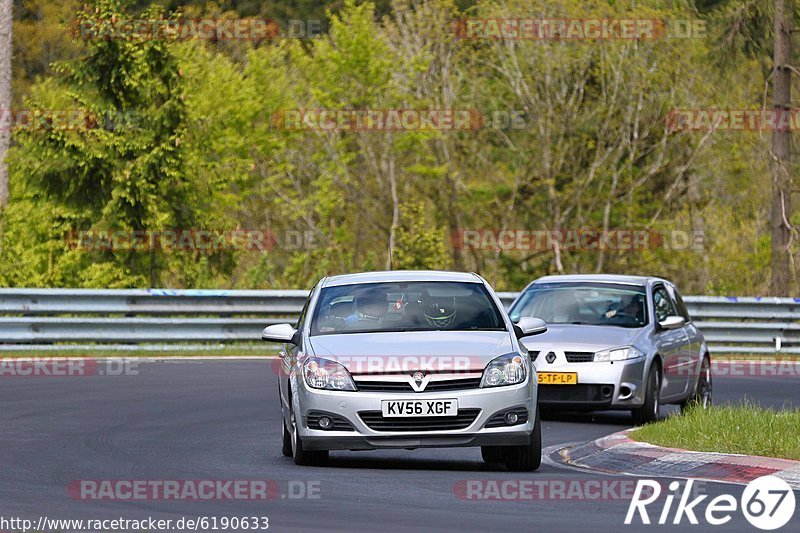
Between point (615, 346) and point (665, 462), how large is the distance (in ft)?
14.1

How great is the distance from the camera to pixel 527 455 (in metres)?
11.4

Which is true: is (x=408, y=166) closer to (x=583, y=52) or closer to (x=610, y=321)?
(x=583, y=52)

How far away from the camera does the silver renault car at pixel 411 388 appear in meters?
11.1

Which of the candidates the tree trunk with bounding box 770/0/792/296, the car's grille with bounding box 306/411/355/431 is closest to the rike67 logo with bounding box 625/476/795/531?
the car's grille with bounding box 306/411/355/431

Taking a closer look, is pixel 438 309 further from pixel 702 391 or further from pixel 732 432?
pixel 702 391

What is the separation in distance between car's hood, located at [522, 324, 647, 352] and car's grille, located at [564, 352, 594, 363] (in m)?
0.05

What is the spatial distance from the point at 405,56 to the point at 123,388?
30.8m

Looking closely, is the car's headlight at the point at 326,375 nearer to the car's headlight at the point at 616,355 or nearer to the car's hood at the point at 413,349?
the car's hood at the point at 413,349

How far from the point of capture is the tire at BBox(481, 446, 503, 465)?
11.9 m

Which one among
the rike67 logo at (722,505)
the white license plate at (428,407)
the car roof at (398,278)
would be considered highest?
the car roof at (398,278)

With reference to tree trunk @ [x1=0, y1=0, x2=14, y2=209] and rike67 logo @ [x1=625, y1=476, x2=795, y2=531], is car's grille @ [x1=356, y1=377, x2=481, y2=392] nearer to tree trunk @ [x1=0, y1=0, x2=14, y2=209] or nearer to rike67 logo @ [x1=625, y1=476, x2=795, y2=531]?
rike67 logo @ [x1=625, y1=476, x2=795, y2=531]

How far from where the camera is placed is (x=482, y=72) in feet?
161

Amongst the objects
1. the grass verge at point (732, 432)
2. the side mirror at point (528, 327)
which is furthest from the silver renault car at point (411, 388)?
the grass verge at point (732, 432)

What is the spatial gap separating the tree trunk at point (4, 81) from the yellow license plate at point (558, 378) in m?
17.4
